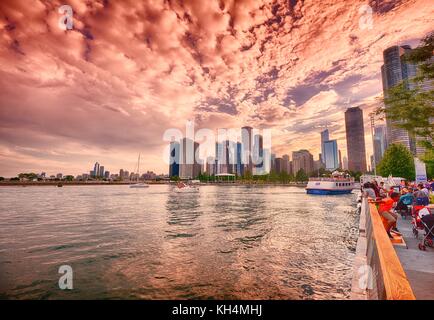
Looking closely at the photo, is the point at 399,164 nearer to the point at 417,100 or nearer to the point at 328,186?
the point at 328,186

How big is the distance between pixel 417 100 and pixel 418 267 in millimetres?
14173

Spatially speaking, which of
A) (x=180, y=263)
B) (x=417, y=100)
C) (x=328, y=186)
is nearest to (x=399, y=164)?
(x=328, y=186)

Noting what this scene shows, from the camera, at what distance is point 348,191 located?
7838cm

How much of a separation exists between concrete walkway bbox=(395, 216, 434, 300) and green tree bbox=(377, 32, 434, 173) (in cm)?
985

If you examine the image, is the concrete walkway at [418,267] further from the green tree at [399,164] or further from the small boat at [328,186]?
the green tree at [399,164]

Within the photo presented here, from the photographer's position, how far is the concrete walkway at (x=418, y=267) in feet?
17.4

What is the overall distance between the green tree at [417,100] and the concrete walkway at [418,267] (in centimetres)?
985

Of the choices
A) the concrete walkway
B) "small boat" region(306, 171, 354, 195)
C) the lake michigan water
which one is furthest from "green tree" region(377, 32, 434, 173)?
"small boat" region(306, 171, 354, 195)

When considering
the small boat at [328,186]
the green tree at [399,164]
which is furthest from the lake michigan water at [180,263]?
the green tree at [399,164]

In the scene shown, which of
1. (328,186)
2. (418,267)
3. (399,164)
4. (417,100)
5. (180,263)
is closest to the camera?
(418,267)

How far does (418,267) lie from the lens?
21.5 feet
